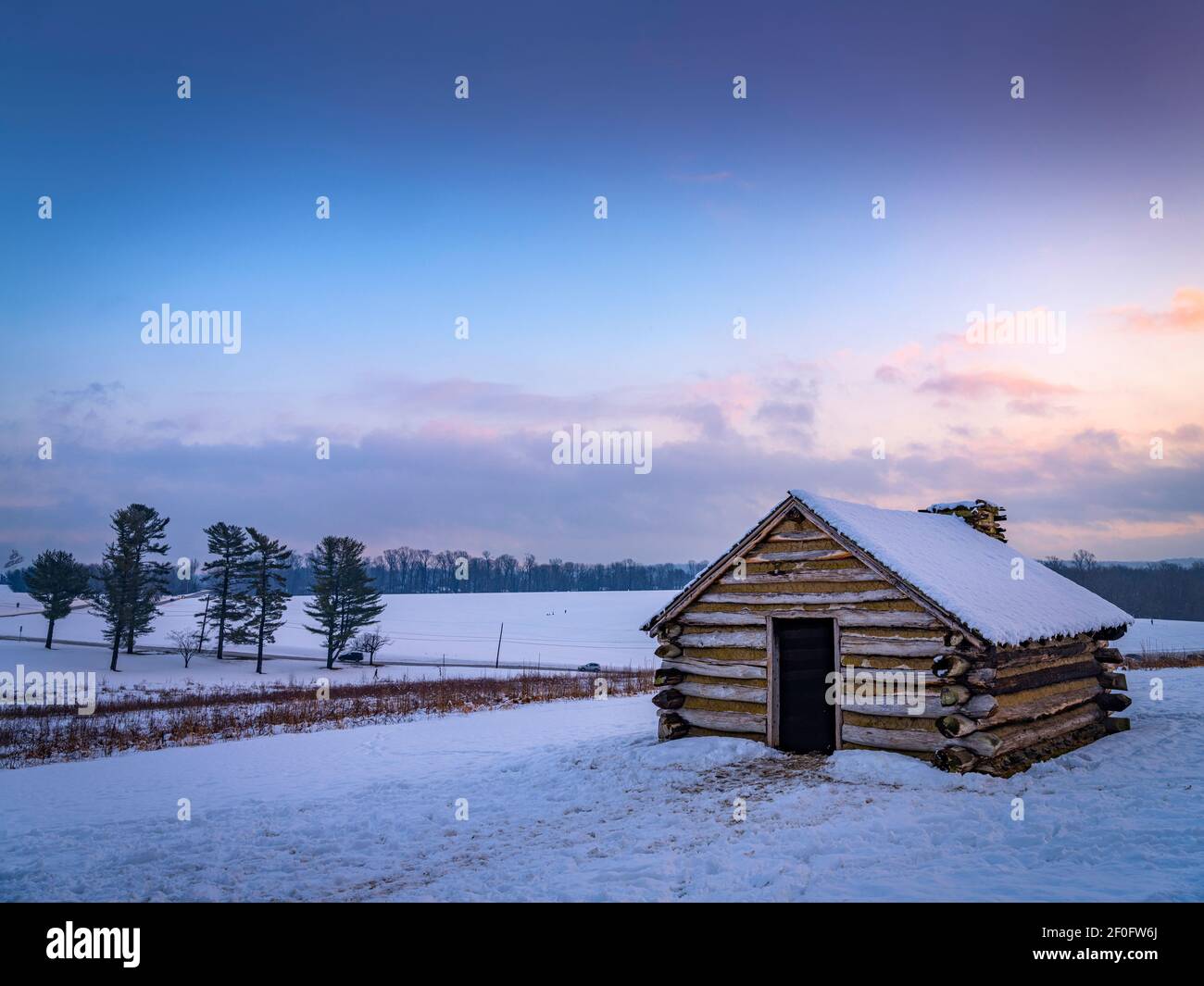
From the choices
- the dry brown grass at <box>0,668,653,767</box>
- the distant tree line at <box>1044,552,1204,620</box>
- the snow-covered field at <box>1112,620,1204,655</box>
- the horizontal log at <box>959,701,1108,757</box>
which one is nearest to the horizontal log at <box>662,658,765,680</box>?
the horizontal log at <box>959,701,1108,757</box>

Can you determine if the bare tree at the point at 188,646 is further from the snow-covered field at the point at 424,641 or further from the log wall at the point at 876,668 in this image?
the log wall at the point at 876,668

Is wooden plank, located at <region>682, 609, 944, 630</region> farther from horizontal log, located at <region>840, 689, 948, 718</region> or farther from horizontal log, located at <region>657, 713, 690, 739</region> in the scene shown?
horizontal log, located at <region>657, 713, 690, 739</region>

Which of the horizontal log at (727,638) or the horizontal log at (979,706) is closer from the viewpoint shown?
the horizontal log at (979,706)

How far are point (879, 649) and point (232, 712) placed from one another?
84.7 ft

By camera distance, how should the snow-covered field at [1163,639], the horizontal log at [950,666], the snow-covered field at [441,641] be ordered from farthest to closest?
the snow-covered field at [441,641], the snow-covered field at [1163,639], the horizontal log at [950,666]

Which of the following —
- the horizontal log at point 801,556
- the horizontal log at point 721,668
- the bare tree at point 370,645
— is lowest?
the bare tree at point 370,645

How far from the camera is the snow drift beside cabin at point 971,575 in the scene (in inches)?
488

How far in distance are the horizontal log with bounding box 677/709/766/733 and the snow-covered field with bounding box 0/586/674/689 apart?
4012 cm

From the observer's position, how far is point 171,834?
1129 cm

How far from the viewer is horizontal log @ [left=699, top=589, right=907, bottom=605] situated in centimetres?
1287

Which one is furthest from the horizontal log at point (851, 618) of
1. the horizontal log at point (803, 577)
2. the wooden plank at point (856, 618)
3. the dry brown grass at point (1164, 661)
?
the dry brown grass at point (1164, 661)

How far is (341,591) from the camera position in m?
63.5

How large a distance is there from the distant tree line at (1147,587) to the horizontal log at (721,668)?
110m
